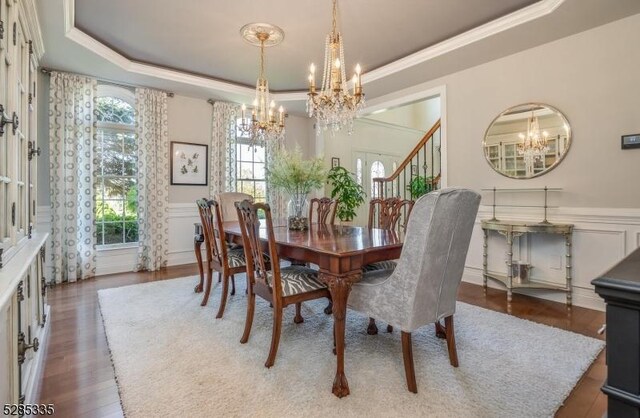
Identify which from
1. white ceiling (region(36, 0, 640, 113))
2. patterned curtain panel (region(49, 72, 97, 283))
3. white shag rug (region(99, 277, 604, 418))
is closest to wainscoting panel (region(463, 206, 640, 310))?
white shag rug (region(99, 277, 604, 418))

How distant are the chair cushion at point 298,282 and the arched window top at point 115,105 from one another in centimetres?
379

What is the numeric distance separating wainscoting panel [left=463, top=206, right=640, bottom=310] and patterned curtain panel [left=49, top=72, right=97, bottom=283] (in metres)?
4.96

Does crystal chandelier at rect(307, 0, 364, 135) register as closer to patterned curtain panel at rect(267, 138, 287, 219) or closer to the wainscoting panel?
the wainscoting panel

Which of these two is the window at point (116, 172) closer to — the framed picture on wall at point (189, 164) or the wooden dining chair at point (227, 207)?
the framed picture on wall at point (189, 164)

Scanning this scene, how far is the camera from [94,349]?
7.50 feet

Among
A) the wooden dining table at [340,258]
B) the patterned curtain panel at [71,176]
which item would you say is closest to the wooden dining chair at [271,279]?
the wooden dining table at [340,258]

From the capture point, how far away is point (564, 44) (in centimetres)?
317

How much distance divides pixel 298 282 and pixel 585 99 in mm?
3159

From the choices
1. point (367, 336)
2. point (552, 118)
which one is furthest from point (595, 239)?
point (367, 336)

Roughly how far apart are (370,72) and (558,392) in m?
3.93

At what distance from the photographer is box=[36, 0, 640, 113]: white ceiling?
2.90m

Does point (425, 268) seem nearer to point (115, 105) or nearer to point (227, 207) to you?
point (227, 207)

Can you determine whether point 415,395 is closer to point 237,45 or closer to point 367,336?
point 367,336

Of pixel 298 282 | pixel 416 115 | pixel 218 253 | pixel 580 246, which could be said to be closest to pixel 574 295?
pixel 580 246
